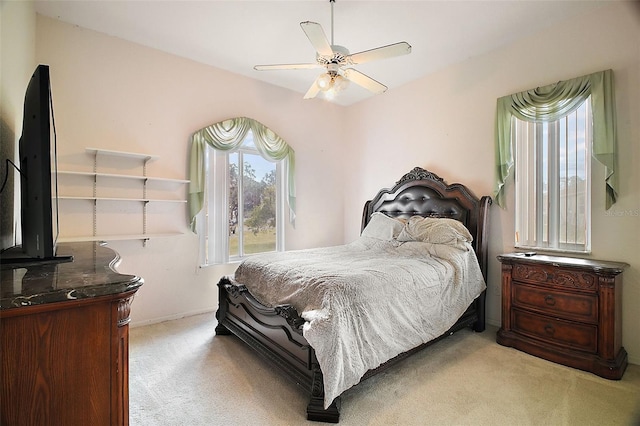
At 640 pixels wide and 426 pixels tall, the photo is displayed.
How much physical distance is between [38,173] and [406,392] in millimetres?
2387

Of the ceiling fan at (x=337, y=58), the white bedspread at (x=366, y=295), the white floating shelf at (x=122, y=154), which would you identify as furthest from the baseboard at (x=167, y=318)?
the ceiling fan at (x=337, y=58)

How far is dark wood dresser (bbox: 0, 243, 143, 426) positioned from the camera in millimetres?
769

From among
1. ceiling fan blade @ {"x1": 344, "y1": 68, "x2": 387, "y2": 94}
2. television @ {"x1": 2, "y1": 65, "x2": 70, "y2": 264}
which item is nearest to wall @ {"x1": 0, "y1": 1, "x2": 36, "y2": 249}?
television @ {"x1": 2, "y1": 65, "x2": 70, "y2": 264}

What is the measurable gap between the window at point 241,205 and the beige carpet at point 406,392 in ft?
4.73

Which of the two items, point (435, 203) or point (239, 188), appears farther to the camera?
point (239, 188)

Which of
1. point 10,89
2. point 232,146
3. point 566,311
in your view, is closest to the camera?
point 10,89

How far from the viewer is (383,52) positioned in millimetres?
2295

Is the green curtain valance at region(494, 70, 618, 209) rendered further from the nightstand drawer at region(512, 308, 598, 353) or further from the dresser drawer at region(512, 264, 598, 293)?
the nightstand drawer at region(512, 308, 598, 353)

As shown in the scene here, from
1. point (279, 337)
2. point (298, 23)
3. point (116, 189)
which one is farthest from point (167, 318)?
point (298, 23)

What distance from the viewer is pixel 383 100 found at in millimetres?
4473

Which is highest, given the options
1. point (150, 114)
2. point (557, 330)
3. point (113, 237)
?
point (150, 114)

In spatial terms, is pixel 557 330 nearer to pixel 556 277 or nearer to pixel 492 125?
pixel 556 277

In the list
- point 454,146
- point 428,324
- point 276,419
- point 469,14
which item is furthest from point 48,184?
point 454,146

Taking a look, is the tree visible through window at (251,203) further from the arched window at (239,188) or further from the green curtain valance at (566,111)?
the green curtain valance at (566,111)
